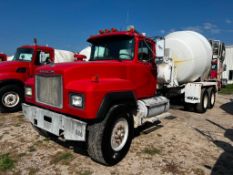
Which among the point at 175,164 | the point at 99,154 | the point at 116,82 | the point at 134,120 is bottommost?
the point at 175,164

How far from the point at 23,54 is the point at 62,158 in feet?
20.8

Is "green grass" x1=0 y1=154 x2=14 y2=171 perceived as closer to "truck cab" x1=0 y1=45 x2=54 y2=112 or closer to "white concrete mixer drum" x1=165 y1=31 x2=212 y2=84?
"truck cab" x1=0 y1=45 x2=54 y2=112

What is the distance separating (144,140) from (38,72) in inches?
123

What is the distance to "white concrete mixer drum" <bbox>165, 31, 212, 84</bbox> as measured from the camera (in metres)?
9.18

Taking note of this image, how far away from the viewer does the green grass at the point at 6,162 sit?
456cm

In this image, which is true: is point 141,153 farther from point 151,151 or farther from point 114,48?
point 114,48

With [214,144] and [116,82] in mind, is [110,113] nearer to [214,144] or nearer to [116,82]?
[116,82]

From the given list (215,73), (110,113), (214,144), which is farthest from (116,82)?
(215,73)

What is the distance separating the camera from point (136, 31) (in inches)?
241

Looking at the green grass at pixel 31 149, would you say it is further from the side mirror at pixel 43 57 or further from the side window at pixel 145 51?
the side mirror at pixel 43 57

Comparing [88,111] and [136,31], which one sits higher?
[136,31]

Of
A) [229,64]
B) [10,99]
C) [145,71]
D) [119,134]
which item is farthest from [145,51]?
[229,64]

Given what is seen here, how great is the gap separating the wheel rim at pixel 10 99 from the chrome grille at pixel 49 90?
451 centimetres

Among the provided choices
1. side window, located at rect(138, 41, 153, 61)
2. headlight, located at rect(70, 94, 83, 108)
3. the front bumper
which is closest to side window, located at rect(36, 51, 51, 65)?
the front bumper
